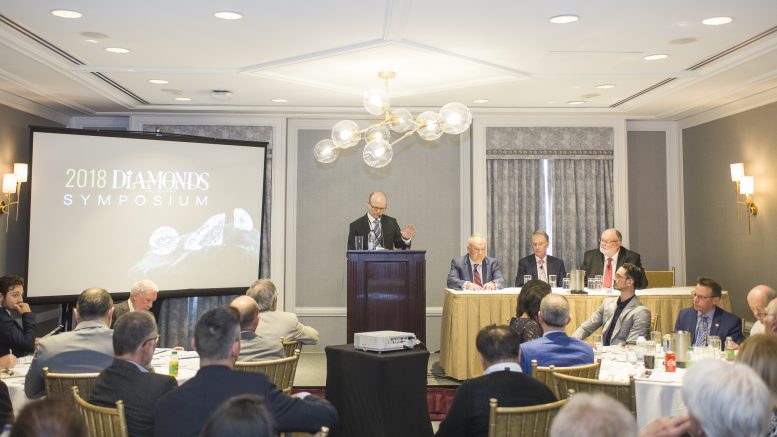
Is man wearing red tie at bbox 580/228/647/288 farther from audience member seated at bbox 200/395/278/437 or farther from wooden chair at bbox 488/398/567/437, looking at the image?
audience member seated at bbox 200/395/278/437

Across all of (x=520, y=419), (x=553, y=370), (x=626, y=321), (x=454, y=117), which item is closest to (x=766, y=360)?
(x=520, y=419)

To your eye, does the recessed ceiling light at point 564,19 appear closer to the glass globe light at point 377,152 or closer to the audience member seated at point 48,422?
the glass globe light at point 377,152

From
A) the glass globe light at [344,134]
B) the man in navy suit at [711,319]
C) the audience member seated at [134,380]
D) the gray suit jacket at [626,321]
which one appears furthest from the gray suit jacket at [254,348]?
the man in navy suit at [711,319]

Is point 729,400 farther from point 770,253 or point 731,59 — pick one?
point 770,253

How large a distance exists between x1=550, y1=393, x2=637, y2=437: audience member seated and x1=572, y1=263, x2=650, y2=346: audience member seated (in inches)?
143

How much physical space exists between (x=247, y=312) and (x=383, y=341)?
2.88 feet

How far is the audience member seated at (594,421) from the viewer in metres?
1.96

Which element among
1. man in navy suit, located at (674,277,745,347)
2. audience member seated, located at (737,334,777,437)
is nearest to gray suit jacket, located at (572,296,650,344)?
man in navy suit, located at (674,277,745,347)

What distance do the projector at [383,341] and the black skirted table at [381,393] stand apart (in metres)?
0.05

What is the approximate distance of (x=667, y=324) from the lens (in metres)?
7.18

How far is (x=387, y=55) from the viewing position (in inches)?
256

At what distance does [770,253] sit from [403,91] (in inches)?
157

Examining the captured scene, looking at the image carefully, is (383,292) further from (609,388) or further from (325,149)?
(609,388)

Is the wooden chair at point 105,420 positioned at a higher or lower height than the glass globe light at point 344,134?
lower
